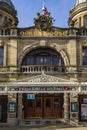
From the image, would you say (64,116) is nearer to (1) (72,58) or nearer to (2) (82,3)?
(1) (72,58)

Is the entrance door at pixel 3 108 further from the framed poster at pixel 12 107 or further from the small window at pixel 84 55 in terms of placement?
the small window at pixel 84 55

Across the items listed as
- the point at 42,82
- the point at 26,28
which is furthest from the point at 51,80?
the point at 26,28

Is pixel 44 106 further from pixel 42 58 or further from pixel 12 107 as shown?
pixel 42 58

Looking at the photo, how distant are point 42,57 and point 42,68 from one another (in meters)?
1.72

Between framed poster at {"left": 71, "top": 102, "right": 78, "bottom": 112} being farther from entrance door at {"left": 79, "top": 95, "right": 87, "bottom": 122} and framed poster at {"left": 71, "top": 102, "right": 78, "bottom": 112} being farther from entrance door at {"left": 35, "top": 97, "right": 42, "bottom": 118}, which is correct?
entrance door at {"left": 35, "top": 97, "right": 42, "bottom": 118}

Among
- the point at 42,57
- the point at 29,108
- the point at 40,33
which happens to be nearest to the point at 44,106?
the point at 29,108

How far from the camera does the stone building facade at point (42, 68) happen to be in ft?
94.3

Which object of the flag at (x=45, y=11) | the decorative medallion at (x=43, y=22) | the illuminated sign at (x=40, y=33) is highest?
the flag at (x=45, y=11)

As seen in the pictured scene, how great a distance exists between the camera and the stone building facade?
2875 cm

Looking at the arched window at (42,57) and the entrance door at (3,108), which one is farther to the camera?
the arched window at (42,57)

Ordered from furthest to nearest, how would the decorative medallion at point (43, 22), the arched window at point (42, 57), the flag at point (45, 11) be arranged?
the flag at point (45, 11)
the arched window at point (42, 57)
the decorative medallion at point (43, 22)

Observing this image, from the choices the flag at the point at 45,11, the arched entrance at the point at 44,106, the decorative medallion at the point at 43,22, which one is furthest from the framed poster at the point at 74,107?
the flag at the point at 45,11

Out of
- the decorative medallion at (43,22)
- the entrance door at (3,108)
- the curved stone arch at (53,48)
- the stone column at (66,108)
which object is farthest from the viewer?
the decorative medallion at (43,22)

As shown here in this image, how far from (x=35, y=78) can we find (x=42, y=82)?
2.61ft
